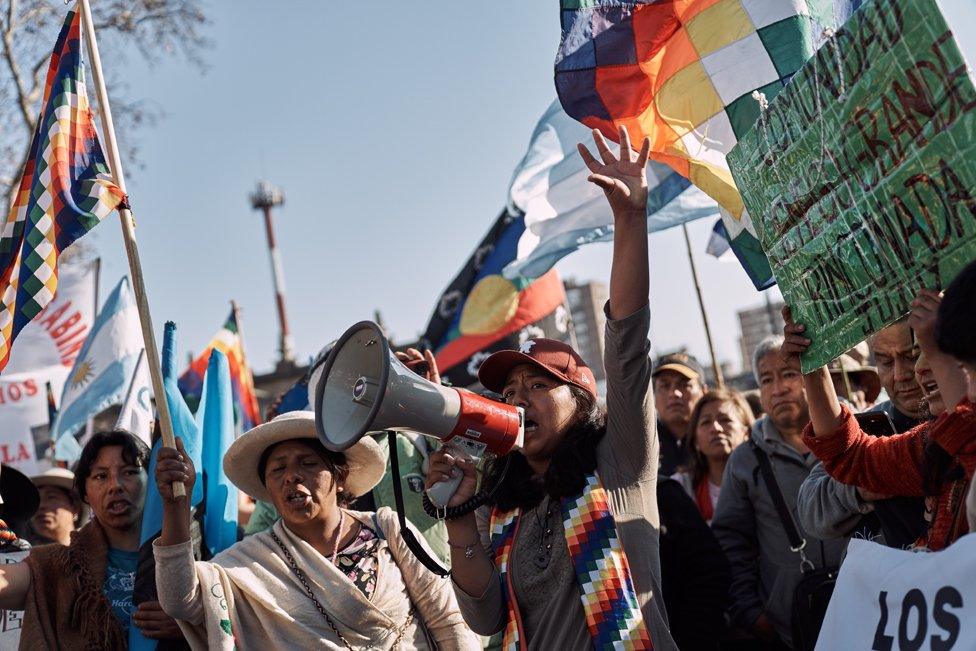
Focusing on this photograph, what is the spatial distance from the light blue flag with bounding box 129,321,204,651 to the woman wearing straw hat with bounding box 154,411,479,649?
0.31 meters

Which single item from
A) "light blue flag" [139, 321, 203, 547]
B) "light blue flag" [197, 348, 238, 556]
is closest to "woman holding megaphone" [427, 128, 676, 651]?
"light blue flag" [139, 321, 203, 547]

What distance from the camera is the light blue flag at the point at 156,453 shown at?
3977 millimetres

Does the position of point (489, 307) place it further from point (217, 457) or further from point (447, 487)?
point (447, 487)

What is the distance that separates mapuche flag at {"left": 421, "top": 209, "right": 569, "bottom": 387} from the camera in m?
8.44

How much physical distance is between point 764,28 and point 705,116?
398 mm

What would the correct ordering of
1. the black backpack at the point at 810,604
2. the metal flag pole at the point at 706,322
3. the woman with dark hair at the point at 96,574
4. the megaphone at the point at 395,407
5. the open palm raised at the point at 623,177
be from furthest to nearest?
the metal flag pole at the point at 706,322
the woman with dark hair at the point at 96,574
the black backpack at the point at 810,604
the open palm raised at the point at 623,177
the megaphone at the point at 395,407

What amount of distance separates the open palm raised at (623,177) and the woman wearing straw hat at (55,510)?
3.86m

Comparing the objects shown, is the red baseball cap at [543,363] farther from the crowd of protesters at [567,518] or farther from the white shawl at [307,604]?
the white shawl at [307,604]

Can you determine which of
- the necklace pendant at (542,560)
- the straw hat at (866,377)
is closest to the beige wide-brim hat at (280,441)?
the necklace pendant at (542,560)

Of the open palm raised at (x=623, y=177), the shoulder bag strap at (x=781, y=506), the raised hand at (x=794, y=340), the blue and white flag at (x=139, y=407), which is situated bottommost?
the shoulder bag strap at (x=781, y=506)

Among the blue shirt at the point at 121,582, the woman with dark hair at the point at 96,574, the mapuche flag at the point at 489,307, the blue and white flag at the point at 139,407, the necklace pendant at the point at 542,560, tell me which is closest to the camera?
the necklace pendant at the point at 542,560

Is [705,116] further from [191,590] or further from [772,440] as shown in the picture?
[191,590]

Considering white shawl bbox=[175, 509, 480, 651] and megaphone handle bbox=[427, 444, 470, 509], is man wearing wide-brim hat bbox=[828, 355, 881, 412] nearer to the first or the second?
white shawl bbox=[175, 509, 480, 651]

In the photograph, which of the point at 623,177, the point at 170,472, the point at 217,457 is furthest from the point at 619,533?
the point at 217,457
